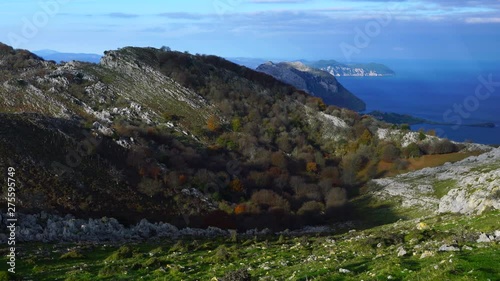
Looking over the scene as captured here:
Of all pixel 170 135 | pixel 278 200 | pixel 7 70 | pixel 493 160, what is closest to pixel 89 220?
pixel 278 200

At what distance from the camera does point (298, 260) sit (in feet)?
86.3

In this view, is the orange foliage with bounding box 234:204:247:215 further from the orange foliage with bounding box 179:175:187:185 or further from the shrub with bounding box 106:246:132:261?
the shrub with bounding box 106:246:132:261

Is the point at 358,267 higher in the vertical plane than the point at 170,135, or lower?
lower

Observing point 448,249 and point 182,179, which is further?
point 182,179

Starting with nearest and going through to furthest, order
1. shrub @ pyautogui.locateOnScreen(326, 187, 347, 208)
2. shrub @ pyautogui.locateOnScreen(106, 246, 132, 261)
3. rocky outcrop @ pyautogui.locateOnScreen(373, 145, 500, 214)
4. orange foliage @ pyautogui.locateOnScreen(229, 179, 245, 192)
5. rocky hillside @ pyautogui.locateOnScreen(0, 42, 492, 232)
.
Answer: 1. shrub @ pyautogui.locateOnScreen(106, 246, 132, 261)
2. rocky outcrop @ pyautogui.locateOnScreen(373, 145, 500, 214)
3. rocky hillside @ pyautogui.locateOnScreen(0, 42, 492, 232)
4. shrub @ pyautogui.locateOnScreen(326, 187, 347, 208)
5. orange foliage @ pyautogui.locateOnScreen(229, 179, 245, 192)

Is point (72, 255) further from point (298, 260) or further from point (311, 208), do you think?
point (311, 208)

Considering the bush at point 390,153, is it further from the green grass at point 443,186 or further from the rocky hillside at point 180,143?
the green grass at point 443,186

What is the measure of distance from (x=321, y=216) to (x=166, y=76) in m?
59.9

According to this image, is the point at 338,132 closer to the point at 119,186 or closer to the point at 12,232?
the point at 119,186

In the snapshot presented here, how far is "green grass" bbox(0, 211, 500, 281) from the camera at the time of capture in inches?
695

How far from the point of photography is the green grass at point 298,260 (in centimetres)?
1766

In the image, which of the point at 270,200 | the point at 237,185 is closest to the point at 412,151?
the point at 270,200

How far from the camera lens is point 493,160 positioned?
63906mm

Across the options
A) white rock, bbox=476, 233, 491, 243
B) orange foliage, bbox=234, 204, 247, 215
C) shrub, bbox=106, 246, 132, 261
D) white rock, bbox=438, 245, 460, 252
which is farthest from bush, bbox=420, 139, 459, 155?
white rock, bbox=438, 245, 460, 252
